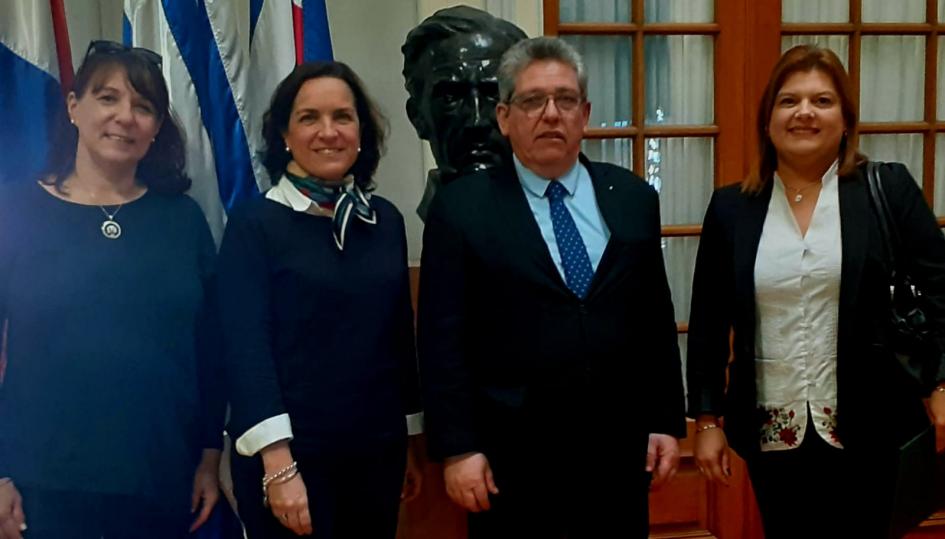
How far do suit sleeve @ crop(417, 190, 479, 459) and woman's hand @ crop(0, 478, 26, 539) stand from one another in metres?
0.76

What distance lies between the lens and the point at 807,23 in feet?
9.00

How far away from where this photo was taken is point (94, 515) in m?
1.51

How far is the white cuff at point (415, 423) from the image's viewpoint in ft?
5.46

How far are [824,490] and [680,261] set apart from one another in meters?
1.24

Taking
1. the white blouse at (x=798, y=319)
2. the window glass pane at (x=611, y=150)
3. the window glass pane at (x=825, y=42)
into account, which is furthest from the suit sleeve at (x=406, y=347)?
the window glass pane at (x=825, y=42)

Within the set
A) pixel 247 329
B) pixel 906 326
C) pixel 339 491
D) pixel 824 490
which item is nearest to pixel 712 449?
pixel 824 490

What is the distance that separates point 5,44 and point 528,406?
1.59m

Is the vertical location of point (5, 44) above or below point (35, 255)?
above

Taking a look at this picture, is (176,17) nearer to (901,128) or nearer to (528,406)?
(528,406)

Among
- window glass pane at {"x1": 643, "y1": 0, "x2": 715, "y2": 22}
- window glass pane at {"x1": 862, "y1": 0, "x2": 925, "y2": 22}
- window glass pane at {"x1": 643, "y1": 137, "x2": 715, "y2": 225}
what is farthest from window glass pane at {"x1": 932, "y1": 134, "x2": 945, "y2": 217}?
window glass pane at {"x1": 643, "y1": 0, "x2": 715, "y2": 22}

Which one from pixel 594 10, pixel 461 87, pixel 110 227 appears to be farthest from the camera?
pixel 594 10

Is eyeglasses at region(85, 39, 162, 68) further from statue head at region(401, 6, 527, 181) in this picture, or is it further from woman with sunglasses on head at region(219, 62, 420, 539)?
statue head at region(401, 6, 527, 181)

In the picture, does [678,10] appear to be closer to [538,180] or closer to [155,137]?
[538,180]

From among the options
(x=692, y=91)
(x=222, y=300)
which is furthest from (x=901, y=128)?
(x=222, y=300)
